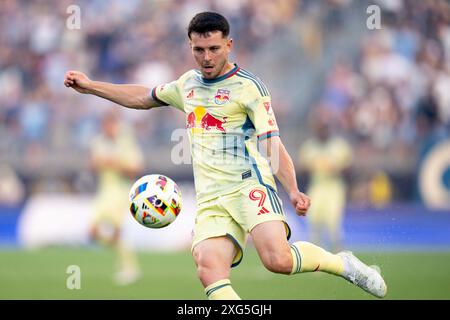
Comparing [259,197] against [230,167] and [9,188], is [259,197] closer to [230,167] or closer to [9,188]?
[230,167]

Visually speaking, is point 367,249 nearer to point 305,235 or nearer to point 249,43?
point 305,235

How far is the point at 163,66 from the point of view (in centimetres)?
1808

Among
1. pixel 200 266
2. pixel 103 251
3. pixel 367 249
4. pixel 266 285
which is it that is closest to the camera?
pixel 200 266

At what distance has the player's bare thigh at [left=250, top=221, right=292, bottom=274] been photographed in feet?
21.2

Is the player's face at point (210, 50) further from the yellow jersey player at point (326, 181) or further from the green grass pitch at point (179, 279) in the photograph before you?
the yellow jersey player at point (326, 181)

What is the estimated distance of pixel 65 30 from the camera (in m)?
18.7

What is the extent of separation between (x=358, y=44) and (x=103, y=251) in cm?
656

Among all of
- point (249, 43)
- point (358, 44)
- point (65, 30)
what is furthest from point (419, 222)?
point (65, 30)

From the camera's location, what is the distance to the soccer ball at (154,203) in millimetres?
6688

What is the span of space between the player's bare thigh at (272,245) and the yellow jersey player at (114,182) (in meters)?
6.29

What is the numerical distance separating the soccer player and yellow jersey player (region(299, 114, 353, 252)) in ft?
25.2

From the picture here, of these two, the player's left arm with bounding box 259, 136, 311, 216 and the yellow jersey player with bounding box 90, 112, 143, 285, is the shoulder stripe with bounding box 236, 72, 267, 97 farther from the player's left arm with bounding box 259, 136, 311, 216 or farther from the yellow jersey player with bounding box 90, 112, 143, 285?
the yellow jersey player with bounding box 90, 112, 143, 285

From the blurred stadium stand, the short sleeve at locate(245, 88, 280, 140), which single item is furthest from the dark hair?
the blurred stadium stand

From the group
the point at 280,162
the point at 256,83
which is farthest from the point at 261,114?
the point at 280,162
